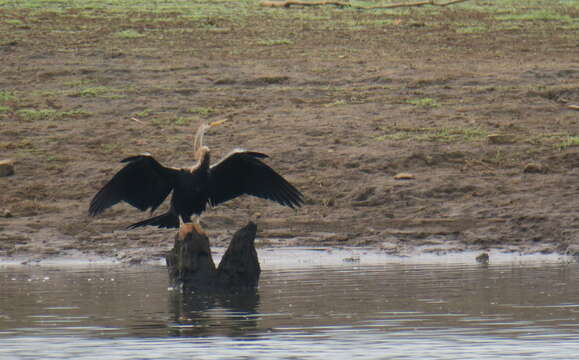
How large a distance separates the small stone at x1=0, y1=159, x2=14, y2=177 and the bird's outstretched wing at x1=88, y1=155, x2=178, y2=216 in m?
4.01

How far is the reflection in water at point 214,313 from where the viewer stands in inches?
352

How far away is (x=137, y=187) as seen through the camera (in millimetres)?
10727

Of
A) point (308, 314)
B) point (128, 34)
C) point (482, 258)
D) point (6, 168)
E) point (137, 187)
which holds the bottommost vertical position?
point (308, 314)

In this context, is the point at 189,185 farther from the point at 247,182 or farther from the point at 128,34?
the point at 128,34

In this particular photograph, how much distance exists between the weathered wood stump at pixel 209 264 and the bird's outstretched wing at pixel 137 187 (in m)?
0.49

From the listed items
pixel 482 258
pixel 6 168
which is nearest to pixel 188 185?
pixel 482 258

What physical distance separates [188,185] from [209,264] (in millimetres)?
665

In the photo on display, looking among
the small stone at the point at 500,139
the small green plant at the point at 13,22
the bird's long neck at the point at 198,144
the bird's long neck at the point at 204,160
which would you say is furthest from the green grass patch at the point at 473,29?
the bird's long neck at the point at 204,160

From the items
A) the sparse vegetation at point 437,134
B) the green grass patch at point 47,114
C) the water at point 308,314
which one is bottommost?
the water at point 308,314

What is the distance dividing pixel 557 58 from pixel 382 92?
11.1 feet

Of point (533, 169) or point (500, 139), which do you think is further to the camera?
point (500, 139)

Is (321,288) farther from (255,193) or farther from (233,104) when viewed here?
(233,104)

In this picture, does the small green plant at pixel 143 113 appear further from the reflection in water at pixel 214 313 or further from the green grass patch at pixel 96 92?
the reflection in water at pixel 214 313

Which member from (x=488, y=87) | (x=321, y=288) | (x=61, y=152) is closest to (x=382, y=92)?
(x=488, y=87)
